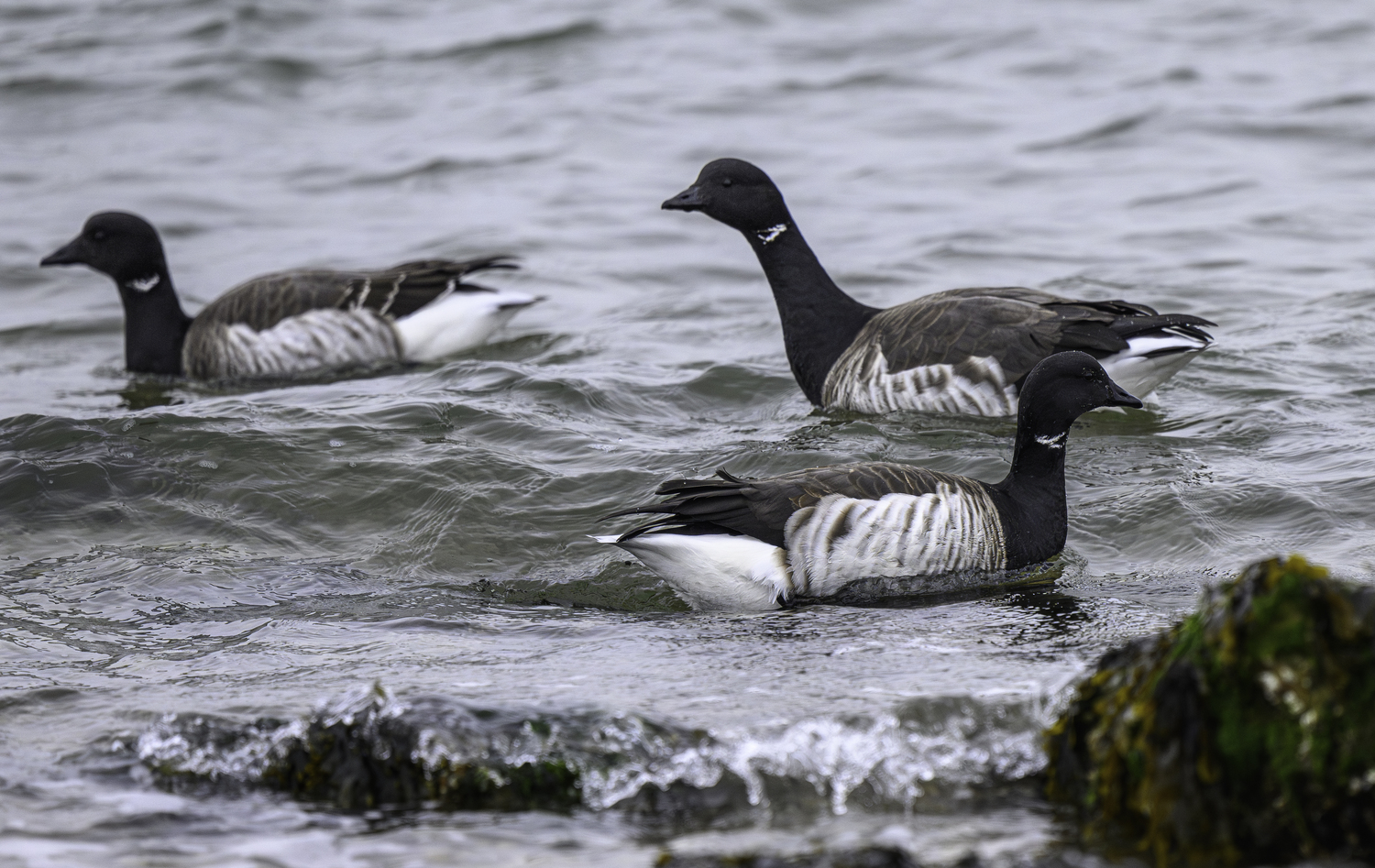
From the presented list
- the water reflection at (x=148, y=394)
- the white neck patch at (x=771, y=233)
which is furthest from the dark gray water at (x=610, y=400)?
the white neck patch at (x=771, y=233)

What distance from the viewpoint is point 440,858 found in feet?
13.3

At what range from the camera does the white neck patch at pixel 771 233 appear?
32.8 feet

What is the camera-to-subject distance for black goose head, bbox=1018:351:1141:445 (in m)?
7.02

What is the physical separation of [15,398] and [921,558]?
272 inches

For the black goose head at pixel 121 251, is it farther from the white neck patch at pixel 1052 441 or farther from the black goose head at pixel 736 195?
the white neck patch at pixel 1052 441

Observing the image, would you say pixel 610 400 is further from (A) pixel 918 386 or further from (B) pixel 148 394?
(B) pixel 148 394

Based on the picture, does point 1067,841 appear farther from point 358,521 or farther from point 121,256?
point 121,256

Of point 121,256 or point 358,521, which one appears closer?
point 358,521

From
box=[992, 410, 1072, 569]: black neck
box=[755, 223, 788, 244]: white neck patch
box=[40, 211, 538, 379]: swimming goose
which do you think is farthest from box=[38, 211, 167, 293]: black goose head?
box=[992, 410, 1072, 569]: black neck

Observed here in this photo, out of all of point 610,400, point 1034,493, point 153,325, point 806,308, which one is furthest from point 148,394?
point 1034,493

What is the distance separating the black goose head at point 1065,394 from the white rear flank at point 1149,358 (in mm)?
1586

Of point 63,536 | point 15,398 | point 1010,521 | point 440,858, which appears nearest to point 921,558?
point 1010,521

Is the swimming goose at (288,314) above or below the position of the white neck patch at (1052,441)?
above

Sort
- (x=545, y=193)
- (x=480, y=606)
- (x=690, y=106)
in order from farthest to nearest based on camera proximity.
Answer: (x=690, y=106) < (x=545, y=193) < (x=480, y=606)
